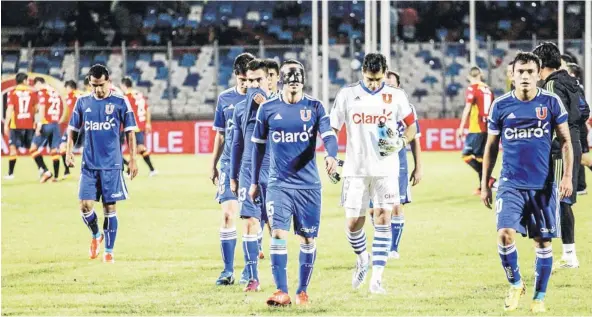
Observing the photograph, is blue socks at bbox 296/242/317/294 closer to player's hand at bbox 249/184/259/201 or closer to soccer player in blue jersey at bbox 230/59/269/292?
player's hand at bbox 249/184/259/201

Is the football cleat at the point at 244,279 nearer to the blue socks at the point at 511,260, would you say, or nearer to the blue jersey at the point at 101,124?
the blue jersey at the point at 101,124

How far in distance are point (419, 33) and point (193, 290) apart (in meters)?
33.4

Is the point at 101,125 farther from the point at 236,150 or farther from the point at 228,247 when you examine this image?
the point at 236,150

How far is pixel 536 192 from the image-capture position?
30.9ft

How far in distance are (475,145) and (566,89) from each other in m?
9.70

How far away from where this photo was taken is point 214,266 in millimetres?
12758

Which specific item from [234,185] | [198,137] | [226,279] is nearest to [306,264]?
[234,185]

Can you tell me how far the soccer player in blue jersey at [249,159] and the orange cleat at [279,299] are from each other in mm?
1018

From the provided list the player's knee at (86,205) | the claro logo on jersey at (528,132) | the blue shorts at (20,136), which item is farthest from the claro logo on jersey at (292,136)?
the blue shorts at (20,136)

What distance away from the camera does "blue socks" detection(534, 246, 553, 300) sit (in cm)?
944

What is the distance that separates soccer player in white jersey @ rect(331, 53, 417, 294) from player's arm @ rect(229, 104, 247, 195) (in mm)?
849

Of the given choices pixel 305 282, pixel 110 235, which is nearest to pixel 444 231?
pixel 110 235

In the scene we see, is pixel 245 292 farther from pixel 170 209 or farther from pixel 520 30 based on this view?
pixel 520 30

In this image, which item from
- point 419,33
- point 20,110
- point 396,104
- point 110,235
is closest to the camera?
point 396,104
